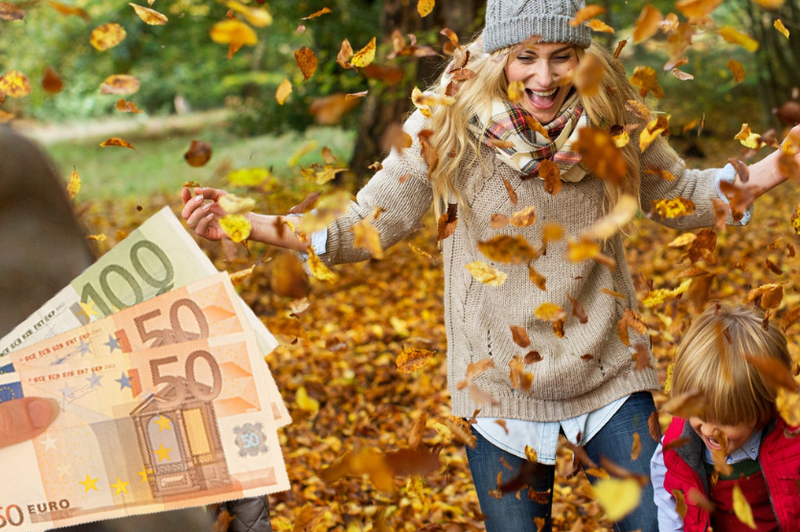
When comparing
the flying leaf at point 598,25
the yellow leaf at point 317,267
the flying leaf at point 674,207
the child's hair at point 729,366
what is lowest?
the child's hair at point 729,366

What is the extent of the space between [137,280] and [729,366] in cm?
143

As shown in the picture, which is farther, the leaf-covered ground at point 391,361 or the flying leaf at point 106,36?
the leaf-covered ground at point 391,361

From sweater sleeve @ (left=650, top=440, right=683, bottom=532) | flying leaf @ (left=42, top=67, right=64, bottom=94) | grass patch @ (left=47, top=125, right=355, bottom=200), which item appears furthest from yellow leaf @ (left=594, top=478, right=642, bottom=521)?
grass patch @ (left=47, top=125, right=355, bottom=200)

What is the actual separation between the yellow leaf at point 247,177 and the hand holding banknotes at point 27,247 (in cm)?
50

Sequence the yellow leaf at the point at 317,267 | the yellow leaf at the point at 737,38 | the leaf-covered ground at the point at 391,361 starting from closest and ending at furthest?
the yellow leaf at the point at 737,38 → the yellow leaf at the point at 317,267 → the leaf-covered ground at the point at 391,361

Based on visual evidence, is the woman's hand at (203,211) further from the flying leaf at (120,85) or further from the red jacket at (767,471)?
the red jacket at (767,471)

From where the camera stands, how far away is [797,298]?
5.49 metres

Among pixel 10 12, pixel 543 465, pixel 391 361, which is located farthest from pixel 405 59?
pixel 543 465

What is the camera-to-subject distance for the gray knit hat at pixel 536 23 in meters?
1.93

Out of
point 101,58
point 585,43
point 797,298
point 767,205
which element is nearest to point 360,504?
point 585,43

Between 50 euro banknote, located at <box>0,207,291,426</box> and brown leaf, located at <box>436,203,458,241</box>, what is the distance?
1.99ft

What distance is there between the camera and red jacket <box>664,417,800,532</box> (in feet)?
5.61

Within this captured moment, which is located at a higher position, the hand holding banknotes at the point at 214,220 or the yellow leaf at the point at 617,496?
the hand holding banknotes at the point at 214,220

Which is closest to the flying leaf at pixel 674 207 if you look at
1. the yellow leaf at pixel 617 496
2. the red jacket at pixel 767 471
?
the red jacket at pixel 767 471
